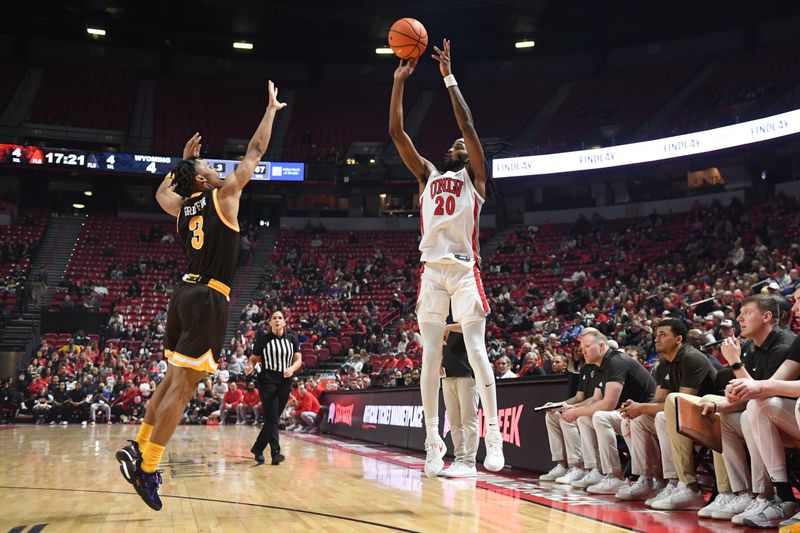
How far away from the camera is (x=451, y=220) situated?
546 centimetres

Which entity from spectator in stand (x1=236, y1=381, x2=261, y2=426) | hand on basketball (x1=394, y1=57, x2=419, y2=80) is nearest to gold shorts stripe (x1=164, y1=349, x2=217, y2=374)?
hand on basketball (x1=394, y1=57, x2=419, y2=80)

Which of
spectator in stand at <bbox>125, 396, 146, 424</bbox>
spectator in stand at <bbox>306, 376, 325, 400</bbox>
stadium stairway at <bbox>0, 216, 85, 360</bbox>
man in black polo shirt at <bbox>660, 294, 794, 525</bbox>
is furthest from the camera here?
stadium stairway at <bbox>0, 216, 85, 360</bbox>

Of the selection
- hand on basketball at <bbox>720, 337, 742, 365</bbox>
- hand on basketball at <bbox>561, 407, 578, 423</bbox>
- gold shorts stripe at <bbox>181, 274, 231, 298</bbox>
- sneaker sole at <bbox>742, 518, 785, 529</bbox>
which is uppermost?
gold shorts stripe at <bbox>181, 274, 231, 298</bbox>

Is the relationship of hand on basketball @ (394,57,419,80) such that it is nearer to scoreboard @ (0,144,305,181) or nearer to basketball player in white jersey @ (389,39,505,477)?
basketball player in white jersey @ (389,39,505,477)

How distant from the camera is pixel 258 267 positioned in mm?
29359

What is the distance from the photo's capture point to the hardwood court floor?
168 inches

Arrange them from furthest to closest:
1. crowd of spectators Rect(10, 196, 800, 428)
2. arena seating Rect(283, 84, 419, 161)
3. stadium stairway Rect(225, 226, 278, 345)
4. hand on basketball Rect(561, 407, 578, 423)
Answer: arena seating Rect(283, 84, 419, 161) → stadium stairway Rect(225, 226, 278, 345) → crowd of spectators Rect(10, 196, 800, 428) → hand on basketball Rect(561, 407, 578, 423)

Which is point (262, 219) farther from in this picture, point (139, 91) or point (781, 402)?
point (781, 402)

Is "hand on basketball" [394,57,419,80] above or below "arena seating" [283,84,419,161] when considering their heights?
below

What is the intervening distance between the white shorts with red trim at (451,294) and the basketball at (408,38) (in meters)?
1.58

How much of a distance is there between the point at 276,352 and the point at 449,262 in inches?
169

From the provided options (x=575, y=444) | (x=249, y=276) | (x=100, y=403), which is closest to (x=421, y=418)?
(x=575, y=444)

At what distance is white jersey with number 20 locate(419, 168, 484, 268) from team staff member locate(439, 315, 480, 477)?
0.67 m

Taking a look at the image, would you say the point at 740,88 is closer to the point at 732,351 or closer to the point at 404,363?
the point at 404,363
